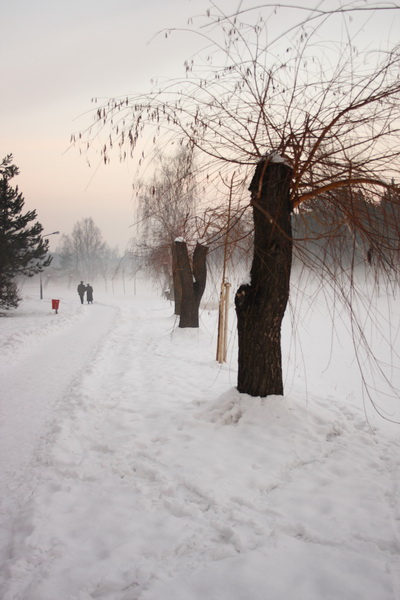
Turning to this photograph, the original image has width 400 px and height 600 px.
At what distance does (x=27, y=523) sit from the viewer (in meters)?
2.28

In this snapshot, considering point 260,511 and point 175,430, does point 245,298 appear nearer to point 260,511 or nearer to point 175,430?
point 175,430

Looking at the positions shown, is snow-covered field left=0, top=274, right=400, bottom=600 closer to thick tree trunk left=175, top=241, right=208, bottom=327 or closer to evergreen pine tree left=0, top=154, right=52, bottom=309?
thick tree trunk left=175, top=241, right=208, bottom=327

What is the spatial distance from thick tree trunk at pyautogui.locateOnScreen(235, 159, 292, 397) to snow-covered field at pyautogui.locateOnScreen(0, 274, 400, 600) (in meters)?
0.34

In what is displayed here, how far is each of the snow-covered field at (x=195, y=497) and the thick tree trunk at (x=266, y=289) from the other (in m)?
0.34

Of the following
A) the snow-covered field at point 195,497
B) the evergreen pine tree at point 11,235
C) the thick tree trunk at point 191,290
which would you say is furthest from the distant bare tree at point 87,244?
the snow-covered field at point 195,497

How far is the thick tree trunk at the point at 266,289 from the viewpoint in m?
3.47

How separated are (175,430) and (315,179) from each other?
3.08 m

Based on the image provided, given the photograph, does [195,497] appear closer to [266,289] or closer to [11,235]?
[266,289]

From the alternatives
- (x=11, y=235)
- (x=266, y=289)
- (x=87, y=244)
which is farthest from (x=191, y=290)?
(x=87, y=244)

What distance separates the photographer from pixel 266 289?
3.70 m

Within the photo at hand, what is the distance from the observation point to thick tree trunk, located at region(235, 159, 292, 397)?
3.47 metres

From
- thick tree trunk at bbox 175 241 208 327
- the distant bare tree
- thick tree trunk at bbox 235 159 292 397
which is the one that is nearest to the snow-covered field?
thick tree trunk at bbox 235 159 292 397

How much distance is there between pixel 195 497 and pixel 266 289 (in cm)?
218

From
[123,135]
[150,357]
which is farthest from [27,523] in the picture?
[150,357]
